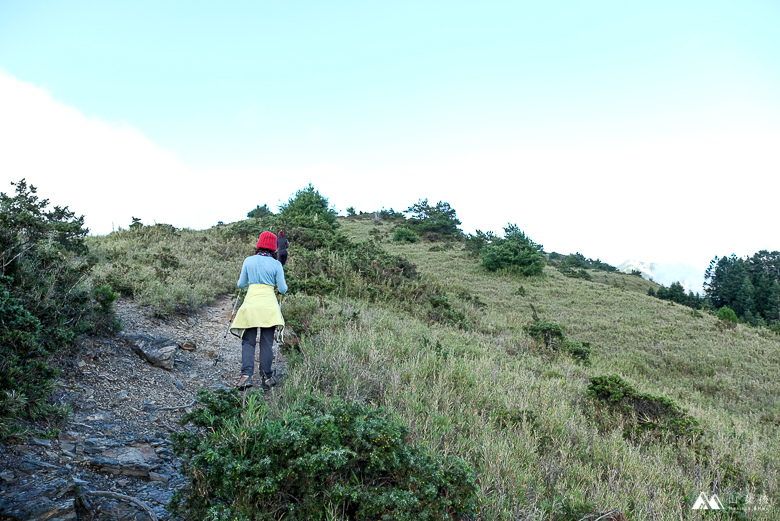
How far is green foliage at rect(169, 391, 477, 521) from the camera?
2172mm

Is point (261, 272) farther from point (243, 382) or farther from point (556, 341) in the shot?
point (556, 341)

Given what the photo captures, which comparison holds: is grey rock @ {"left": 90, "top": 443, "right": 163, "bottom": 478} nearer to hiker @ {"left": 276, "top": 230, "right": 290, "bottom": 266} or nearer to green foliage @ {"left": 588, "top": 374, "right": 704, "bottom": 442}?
green foliage @ {"left": 588, "top": 374, "right": 704, "bottom": 442}

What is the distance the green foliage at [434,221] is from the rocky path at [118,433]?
2557 cm

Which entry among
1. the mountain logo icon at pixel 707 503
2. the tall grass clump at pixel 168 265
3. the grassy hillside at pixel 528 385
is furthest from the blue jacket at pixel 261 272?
the mountain logo icon at pixel 707 503

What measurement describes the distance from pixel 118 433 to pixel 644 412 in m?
5.77

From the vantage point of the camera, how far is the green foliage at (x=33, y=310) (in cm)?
293

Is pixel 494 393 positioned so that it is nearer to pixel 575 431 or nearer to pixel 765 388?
pixel 575 431

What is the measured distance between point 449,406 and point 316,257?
324 inches

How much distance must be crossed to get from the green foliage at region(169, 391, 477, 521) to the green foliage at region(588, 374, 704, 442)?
3.31 m

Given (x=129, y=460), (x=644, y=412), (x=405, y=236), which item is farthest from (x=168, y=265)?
(x=405, y=236)

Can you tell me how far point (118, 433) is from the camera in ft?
10.6

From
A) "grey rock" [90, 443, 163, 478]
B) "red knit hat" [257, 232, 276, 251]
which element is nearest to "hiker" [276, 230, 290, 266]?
"red knit hat" [257, 232, 276, 251]

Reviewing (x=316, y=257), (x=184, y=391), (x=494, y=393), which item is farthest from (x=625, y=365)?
(x=184, y=391)

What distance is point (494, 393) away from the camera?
15.3 ft
